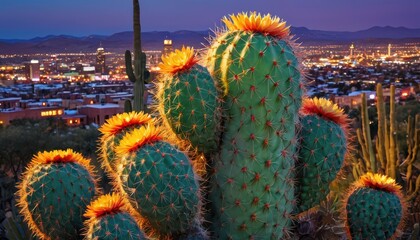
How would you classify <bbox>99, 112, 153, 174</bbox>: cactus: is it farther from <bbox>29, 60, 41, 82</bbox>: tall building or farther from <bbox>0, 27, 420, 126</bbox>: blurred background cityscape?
<bbox>29, 60, 41, 82</bbox>: tall building

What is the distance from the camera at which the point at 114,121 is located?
313 cm

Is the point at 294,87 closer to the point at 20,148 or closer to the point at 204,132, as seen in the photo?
the point at 204,132

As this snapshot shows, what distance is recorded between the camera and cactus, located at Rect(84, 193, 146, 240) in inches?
97.6

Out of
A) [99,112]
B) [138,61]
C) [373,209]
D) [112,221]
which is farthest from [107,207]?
[99,112]

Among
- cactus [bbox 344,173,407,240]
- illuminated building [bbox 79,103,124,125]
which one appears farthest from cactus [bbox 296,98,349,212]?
illuminated building [bbox 79,103,124,125]

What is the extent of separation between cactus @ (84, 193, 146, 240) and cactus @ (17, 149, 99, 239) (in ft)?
1.30

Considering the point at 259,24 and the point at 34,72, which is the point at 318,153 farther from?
the point at 34,72

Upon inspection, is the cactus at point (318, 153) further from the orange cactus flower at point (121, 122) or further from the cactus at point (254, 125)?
the orange cactus flower at point (121, 122)

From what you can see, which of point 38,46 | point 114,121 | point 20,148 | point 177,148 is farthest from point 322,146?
point 38,46

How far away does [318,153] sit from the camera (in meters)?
3.14

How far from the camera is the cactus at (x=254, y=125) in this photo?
2826 mm

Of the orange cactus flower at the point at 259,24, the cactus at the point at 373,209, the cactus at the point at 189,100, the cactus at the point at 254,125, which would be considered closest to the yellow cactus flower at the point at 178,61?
the cactus at the point at 189,100

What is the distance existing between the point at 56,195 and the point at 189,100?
→ 0.85 metres

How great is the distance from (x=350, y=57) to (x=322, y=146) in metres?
95.7
